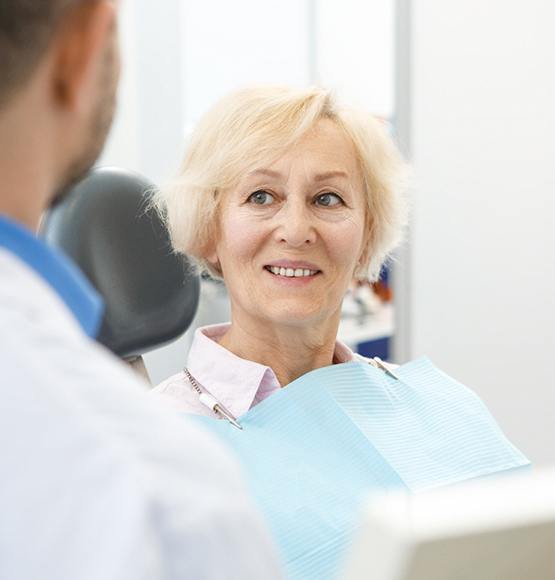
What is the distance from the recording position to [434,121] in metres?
2.96

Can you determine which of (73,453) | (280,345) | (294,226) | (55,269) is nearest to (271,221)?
(294,226)

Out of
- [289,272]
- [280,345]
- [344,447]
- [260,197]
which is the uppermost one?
[260,197]

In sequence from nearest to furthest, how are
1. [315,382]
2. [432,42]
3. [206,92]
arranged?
[315,382] → [432,42] → [206,92]

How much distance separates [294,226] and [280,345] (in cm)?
19

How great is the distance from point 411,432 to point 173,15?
6.16 feet

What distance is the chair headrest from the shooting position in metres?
1.79

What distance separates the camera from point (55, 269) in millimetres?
583

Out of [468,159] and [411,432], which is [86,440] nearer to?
[411,432]

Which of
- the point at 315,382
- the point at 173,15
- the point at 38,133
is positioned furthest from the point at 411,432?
the point at 173,15

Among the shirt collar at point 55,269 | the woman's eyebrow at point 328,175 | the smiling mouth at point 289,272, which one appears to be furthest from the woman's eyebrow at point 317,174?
the shirt collar at point 55,269

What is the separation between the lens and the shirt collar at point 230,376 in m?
1.54

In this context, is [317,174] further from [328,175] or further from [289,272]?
[289,272]

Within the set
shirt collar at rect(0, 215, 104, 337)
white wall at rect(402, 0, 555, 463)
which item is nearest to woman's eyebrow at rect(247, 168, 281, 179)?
shirt collar at rect(0, 215, 104, 337)

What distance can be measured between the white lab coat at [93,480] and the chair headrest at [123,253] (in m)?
1.30
